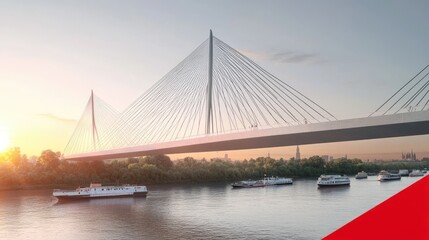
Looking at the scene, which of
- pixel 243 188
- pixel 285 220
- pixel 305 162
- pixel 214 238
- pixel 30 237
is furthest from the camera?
pixel 305 162

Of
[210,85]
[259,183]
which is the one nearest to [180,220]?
[210,85]

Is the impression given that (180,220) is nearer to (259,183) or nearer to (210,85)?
(210,85)

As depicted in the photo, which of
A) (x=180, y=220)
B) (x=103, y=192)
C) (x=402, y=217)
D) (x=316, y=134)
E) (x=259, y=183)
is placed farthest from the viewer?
(x=259, y=183)

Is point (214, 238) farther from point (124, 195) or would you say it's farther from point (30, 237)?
point (124, 195)

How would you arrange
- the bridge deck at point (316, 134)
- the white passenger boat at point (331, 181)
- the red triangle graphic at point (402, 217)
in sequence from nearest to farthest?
the red triangle graphic at point (402, 217) → the bridge deck at point (316, 134) → the white passenger boat at point (331, 181)

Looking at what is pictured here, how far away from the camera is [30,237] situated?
2022 centimetres

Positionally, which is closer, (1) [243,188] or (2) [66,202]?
(2) [66,202]

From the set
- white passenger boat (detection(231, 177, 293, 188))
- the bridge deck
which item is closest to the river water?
the bridge deck

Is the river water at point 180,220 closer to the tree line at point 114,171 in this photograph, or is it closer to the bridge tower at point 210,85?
the bridge tower at point 210,85

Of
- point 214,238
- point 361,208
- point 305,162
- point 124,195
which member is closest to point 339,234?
point 214,238

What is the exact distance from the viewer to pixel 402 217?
2818 millimetres

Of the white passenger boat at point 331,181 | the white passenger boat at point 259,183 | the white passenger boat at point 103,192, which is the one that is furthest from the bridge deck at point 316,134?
the white passenger boat at point 331,181

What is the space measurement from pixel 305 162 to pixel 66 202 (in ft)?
188

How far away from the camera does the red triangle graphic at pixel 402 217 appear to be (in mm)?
2799
